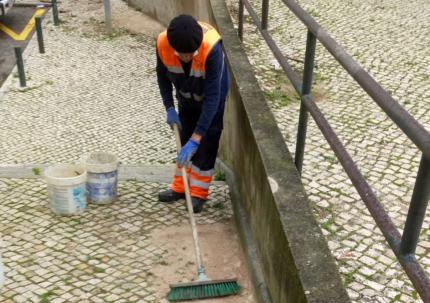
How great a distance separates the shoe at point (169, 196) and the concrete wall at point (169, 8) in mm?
3438

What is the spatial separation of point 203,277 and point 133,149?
9.86ft

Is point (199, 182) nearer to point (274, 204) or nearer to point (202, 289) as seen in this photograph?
point (202, 289)

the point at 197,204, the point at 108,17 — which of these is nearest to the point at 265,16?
the point at 197,204

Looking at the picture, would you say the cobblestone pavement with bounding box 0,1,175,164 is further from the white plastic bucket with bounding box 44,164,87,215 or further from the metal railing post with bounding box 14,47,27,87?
the white plastic bucket with bounding box 44,164,87,215

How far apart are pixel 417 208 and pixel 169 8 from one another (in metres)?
9.57

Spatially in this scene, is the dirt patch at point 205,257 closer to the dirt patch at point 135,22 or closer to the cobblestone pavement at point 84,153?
the cobblestone pavement at point 84,153

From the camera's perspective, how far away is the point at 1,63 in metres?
9.92

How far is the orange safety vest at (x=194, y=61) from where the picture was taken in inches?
156

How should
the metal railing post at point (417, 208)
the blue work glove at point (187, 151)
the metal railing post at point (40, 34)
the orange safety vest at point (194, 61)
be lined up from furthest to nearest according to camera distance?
the metal railing post at point (40, 34)
the blue work glove at point (187, 151)
the orange safety vest at point (194, 61)
the metal railing post at point (417, 208)

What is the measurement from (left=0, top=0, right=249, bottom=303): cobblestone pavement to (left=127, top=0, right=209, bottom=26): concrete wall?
0.69 metres

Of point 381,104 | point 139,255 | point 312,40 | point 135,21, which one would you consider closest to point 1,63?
point 135,21

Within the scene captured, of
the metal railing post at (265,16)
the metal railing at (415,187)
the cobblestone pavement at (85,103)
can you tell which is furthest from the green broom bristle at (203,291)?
the cobblestone pavement at (85,103)

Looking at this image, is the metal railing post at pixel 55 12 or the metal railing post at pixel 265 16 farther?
the metal railing post at pixel 55 12

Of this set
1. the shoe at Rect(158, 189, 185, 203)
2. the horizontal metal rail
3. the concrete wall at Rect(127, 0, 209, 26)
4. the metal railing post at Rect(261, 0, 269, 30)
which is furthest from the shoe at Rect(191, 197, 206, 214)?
the concrete wall at Rect(127, 0, 209, 26)
